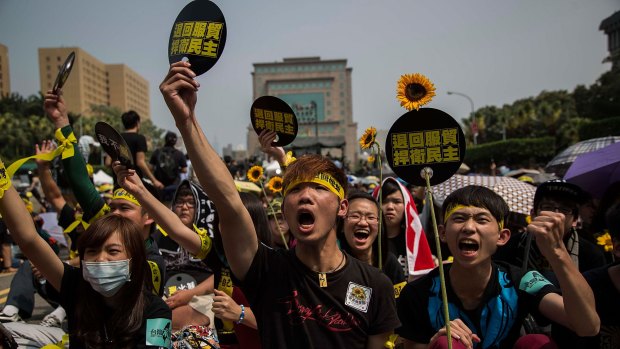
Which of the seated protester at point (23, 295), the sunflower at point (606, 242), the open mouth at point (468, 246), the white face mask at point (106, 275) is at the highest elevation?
the open mouth at point (468, 246)

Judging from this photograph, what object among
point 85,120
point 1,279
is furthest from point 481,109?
point 1,279

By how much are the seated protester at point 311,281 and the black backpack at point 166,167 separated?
17.4 ft

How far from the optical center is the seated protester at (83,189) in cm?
340

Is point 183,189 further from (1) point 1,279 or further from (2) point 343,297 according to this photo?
(1) point 1,279

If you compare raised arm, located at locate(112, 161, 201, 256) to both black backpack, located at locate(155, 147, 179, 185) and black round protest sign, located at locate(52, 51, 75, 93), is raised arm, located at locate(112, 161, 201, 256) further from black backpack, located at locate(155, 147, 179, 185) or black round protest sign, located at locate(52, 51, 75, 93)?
black backpack, located at locate(155, 147, 179, 185)

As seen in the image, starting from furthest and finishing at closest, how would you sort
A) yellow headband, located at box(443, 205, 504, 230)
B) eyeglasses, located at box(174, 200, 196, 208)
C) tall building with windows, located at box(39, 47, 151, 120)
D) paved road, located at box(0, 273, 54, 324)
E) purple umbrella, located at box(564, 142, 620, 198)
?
tall building with windows, located at box(39, 47, 151, 120), paved road, located at box(0, 273, 54, 324), purple umbrella, located at box(564, 142, 620, 198), eyeglasses, located at box(174, 200, 196, 208), yellow headband, located at box(443, 205, 504, 230)

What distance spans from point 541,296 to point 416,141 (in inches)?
39.0

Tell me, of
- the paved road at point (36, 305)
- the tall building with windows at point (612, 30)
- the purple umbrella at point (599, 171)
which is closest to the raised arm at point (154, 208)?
the paved road at point (36, 305)

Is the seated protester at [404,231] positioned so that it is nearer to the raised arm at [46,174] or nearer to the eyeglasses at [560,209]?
the eyeglasses at [560,209]

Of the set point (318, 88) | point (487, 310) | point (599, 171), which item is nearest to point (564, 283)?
point (487, 310)

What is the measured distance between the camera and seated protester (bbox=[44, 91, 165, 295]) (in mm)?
3404

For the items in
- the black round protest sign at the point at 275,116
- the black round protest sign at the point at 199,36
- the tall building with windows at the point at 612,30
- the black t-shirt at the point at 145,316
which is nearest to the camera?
the black round protest sign at the point at 199,36

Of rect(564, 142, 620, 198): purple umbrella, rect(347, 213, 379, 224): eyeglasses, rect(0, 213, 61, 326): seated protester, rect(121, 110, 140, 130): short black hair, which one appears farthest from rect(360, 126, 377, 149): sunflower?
rect(121, 110, 140, 130): short black hair

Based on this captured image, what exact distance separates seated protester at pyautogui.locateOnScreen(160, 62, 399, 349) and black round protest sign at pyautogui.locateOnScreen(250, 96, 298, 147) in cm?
65
